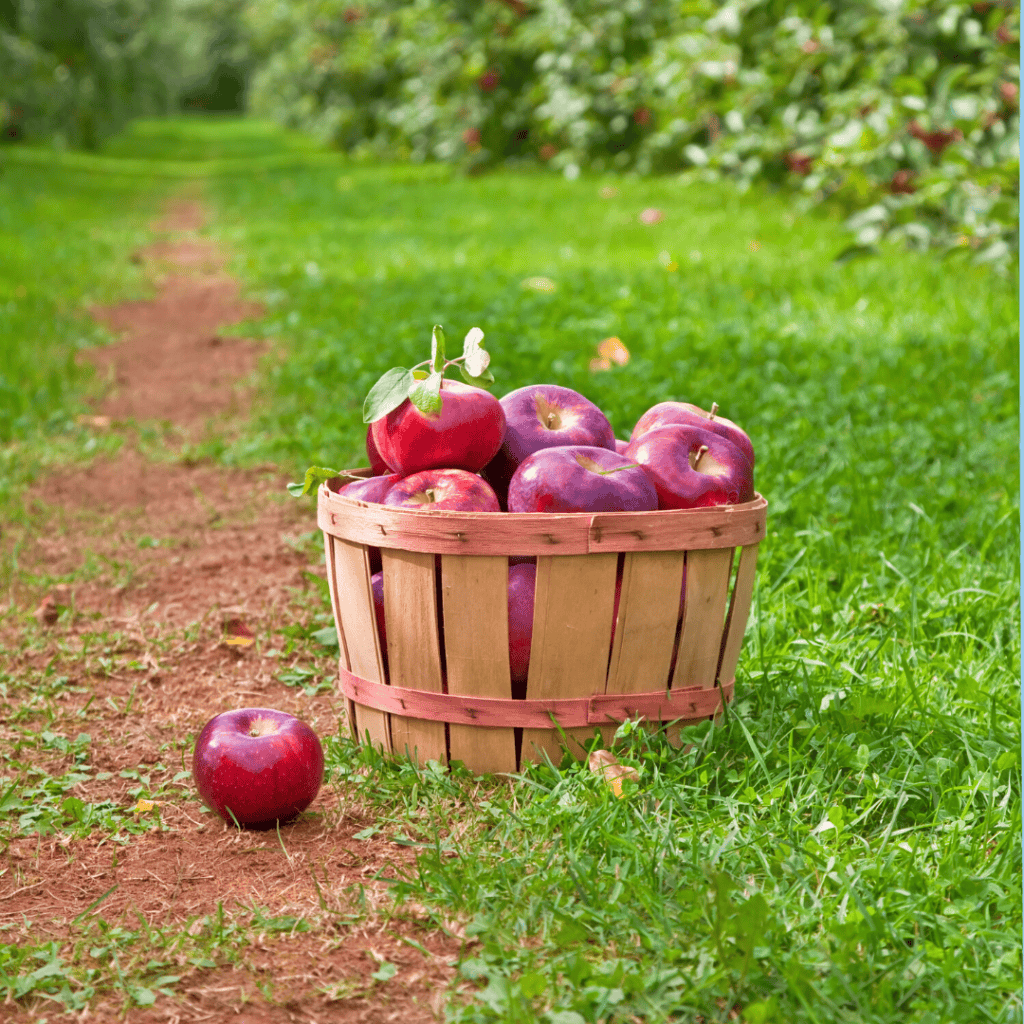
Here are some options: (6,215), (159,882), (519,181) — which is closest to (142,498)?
(159,882)

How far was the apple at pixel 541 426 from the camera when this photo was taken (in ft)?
8.25

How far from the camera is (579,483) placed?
7.44ft

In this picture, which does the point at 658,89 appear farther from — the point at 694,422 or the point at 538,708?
the point at 538,708

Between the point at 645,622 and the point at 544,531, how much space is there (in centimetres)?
27

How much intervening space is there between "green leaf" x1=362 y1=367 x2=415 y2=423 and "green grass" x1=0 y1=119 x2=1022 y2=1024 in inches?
26.6

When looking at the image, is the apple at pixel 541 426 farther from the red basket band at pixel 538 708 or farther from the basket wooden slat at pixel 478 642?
the red basket band at pixel 538 708

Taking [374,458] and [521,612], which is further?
[374,458]

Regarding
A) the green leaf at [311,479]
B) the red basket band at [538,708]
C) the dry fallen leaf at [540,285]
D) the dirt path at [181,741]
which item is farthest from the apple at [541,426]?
the dry fallen leaf at [540,285]

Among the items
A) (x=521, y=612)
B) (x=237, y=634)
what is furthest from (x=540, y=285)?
(x=521, y=612)

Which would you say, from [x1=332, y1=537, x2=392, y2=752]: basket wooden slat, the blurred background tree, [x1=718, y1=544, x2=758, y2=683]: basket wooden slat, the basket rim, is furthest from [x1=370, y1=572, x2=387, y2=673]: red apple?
the blurred background tree

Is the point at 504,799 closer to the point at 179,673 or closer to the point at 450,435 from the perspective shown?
the point at 450,435

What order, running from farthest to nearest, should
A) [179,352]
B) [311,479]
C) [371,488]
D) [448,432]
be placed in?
[179,352]
[311,479]
[371,488]
[448,432]

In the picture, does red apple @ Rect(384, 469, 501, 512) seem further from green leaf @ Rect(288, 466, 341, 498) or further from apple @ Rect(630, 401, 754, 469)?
apple @ Rect(630, 401, 754, 469)

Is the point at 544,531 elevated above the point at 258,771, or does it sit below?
above
